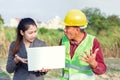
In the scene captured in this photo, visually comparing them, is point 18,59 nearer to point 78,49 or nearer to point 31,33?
point 31,33

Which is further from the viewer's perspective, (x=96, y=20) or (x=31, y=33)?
(x=96, y=20)

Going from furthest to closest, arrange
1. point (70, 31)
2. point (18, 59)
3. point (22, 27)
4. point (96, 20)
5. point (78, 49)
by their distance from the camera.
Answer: point (96, 20), point (22, 27), point (18, 59), point (78, 49), point (70, 31)

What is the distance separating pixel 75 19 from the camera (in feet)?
15.2

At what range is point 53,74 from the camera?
37.7 ft

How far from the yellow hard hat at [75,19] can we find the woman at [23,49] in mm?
451

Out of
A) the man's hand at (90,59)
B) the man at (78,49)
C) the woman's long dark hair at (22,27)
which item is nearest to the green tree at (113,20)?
the woman's long dark hair at (22,27)

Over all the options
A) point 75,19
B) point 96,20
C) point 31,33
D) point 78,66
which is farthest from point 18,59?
point 96,20

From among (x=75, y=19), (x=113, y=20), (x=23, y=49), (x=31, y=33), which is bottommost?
(x=113, y=20)

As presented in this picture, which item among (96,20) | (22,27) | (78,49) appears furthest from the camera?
(96,20)

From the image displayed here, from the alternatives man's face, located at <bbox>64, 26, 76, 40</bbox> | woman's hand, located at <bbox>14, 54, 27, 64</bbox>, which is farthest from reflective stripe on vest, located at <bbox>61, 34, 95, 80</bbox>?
woman's hand, located at <bbox>14, 54, 27, 64</bbox>

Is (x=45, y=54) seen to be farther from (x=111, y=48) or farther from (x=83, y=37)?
(x=111, y=48)

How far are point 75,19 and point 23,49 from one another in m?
0.80

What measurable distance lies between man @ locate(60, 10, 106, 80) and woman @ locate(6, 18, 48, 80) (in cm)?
36

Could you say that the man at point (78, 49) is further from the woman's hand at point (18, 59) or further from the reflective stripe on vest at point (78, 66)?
the woman's hand at point (18, 59)
